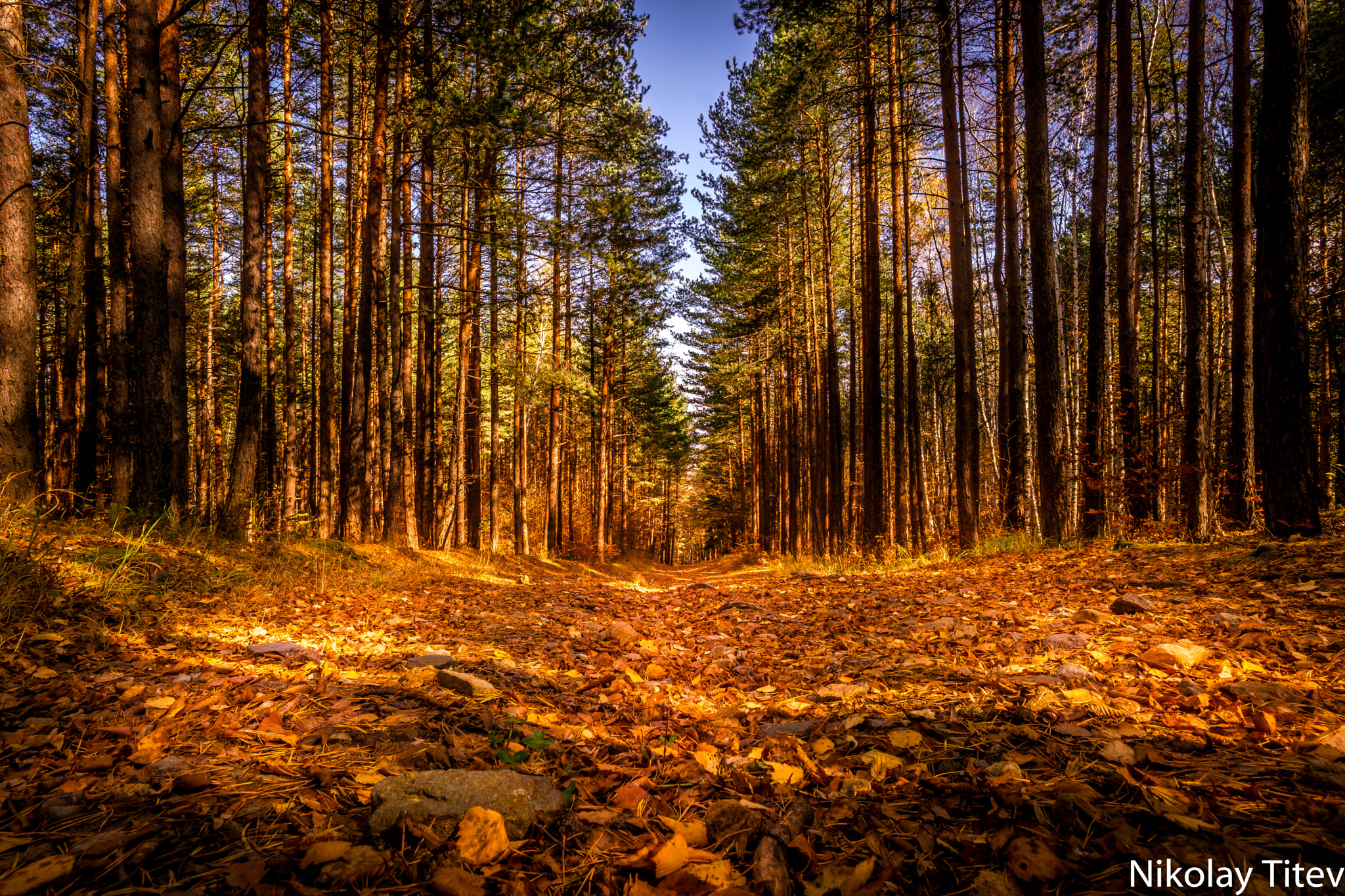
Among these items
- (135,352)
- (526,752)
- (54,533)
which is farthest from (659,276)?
(526,752)

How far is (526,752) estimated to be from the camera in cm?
223

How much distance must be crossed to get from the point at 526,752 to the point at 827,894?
1.29 m

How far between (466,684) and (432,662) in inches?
22.7

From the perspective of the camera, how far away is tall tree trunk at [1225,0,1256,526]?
6223mm

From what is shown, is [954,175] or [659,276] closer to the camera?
[954,175]

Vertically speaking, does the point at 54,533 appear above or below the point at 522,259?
below

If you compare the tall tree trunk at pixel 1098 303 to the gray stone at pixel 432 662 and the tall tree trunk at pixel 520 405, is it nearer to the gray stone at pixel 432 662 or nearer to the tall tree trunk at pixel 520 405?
the gray stone at pixel 432 662

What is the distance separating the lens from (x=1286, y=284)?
4.68 metres

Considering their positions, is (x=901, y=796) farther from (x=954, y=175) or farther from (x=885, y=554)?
(x=954, y=175)

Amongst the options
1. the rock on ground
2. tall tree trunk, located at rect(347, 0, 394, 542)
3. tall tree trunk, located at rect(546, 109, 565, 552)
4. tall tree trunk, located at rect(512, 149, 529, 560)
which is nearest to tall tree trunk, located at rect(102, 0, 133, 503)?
tall tree trunk, located at rect(347, 0, 394, 542)

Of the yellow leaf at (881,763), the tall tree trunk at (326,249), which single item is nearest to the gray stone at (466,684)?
the yellow leaf at (881,763)

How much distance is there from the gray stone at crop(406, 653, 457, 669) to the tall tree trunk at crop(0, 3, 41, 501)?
3.99 meters

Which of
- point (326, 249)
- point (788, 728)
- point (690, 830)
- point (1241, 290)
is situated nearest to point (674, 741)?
point (788, 728)

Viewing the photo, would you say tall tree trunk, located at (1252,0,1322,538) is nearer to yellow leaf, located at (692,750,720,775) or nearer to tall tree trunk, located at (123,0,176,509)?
yellow leaf, located at (692,750,720,775)
